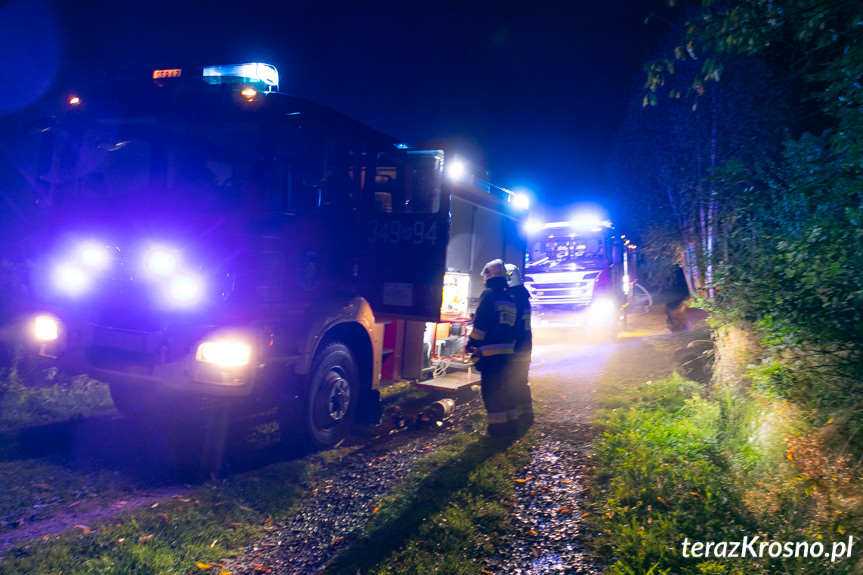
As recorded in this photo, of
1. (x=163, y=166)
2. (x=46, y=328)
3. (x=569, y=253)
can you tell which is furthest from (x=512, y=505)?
(x=569, y=253)

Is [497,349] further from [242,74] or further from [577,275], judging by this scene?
[577,275]

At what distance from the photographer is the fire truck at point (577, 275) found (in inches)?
552

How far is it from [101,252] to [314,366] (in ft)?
6.66

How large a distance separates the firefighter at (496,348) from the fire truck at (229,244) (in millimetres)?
534

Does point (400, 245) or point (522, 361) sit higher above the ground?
point (400, 245)

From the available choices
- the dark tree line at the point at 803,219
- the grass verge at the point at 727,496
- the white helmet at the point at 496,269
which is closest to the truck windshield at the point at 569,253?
the dark tree line at the point at 803,219

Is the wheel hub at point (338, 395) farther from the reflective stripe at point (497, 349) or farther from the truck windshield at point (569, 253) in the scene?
the truck windshield at point (569, 253)

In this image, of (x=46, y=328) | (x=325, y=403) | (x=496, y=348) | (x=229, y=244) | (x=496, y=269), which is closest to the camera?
(x=229, y=244)

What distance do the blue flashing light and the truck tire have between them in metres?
2.56

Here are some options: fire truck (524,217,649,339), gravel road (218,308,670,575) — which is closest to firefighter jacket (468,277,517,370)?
gravel road (218,308,670,575)

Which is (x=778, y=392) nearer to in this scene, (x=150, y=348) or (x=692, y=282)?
(x=150, y=348)

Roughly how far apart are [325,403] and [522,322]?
89.6 inches

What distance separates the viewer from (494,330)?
6.06 metres

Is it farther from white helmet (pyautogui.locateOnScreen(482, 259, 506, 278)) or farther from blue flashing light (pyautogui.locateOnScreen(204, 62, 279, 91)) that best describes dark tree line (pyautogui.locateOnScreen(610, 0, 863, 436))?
blue flashing light (pyautogui.locateOnScreen(204, 62, 279, 91))
